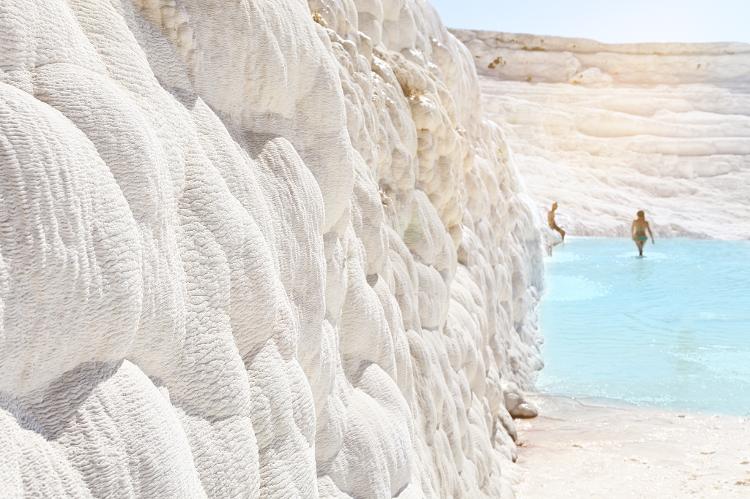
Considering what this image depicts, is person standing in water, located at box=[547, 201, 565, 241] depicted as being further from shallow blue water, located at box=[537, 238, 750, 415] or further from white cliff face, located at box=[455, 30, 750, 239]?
shallow blue water, located at box=[537, 238, 750, 415]

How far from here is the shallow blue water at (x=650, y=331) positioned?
17.9 feet

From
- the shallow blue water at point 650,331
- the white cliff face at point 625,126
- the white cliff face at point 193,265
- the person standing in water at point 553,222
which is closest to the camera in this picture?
the white cliff face at point 193,265

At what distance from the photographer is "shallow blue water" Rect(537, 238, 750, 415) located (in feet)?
17.9

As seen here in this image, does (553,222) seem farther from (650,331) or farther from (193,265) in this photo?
(193,265)

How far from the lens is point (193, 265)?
1.08 metres

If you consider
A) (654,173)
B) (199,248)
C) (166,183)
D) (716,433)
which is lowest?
(654,173)

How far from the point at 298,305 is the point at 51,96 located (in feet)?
2.27

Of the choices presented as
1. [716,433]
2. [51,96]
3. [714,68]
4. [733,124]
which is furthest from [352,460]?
[714,68]

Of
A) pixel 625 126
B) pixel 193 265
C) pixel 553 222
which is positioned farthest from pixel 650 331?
pixel 625 126

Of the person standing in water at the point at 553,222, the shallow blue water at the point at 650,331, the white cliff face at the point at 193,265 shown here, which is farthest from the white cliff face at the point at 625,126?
the white cliff face at the point at 193,265

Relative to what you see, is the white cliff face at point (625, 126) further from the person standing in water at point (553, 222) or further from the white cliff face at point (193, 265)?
the white cliff face at point (193, 265)

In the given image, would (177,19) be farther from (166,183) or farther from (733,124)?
(733,124)

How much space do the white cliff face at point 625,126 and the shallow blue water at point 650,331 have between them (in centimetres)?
479

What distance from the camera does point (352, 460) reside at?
5.44 feet
